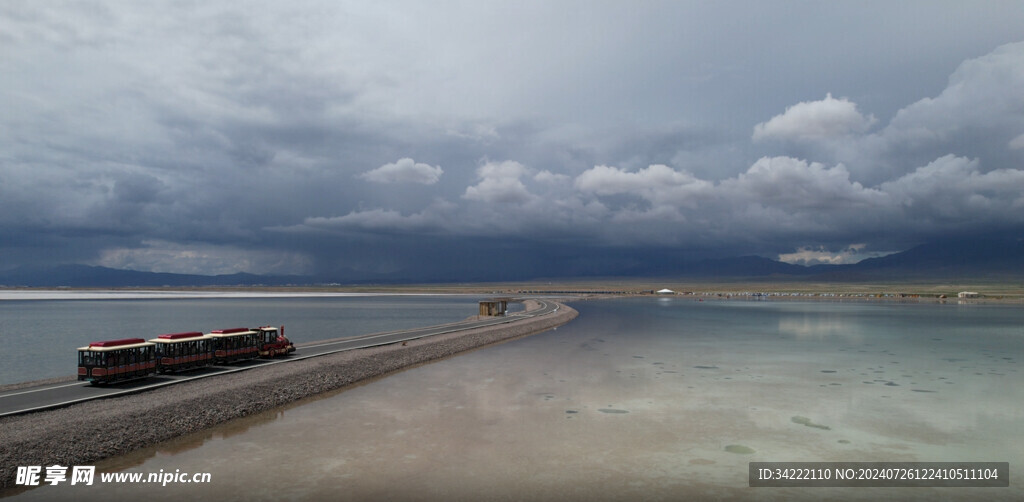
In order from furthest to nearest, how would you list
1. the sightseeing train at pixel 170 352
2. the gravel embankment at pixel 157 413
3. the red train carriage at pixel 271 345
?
the red train carriage at pixel 271 345 → the sightseeing train at pixel 170 352 → the gravel embankment at pixel 157 413

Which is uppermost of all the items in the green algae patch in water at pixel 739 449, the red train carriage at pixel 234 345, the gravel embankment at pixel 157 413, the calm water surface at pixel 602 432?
the red train carriage at pixel 234 345

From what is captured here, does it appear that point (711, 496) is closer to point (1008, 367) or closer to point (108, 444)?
point (108, 444)

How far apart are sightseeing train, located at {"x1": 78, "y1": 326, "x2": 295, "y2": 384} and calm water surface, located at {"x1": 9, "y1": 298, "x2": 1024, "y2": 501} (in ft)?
23.4

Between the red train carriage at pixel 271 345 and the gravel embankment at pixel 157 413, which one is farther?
the red train carriage at pixel 271 345

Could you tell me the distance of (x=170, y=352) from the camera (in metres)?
27.1

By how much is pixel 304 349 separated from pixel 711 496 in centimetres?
3342

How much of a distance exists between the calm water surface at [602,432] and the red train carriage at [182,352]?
816 centimetres

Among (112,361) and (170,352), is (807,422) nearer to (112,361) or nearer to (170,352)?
(112,361)

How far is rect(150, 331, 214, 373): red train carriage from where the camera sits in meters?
26.9

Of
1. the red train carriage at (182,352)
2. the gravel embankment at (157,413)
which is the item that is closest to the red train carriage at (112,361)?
the red train carriage at (182,352)

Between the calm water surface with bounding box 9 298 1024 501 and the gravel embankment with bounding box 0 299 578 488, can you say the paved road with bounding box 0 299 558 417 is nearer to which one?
the gravel embankment with bounding box 0 299 578 488

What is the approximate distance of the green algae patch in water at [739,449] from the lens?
16875 mm

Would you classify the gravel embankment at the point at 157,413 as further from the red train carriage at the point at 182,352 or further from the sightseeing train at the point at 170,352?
the red train carriage at the point at 182,352

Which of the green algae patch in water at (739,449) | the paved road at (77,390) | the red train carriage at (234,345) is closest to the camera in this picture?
the green algae patch in water at (739,449)
